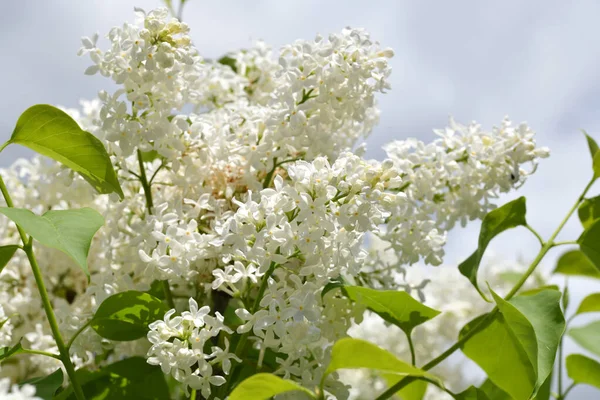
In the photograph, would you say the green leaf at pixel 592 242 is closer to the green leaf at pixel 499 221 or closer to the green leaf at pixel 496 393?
the green leaf at pixel 499 221

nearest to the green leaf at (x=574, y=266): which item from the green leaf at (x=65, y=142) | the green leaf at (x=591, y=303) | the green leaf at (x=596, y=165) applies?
the green leaf at (x=591, y=303)

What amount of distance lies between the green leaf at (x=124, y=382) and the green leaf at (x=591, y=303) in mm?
576

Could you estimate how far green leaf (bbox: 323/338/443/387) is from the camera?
Result: 49cm

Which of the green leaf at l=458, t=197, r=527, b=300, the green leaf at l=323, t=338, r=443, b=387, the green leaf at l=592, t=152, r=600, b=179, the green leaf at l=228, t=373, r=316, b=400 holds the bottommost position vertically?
the green leaf at l=228, t=373, r=316, b=400

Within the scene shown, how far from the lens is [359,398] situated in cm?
178

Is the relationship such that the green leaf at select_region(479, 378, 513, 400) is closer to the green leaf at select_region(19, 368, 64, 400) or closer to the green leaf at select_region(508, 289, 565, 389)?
the green leaf at select_region(508, 289, 565, 389)

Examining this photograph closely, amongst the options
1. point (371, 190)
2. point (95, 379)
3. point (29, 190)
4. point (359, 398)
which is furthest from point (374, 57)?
point (359, 398)

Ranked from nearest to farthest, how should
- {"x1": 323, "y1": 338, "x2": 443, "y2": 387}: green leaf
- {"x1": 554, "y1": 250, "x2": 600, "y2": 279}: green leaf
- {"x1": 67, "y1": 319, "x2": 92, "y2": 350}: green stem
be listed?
{"x1": 323, "y1": 338, "x2": 443, "y2": 387}: green leaf → {"x1": 67, "y1": 319, "x2": 92, "y2": 350}: green stem → {"x1": 554, "y1": 250, "x2": 600, "y2": 279}: green leaf

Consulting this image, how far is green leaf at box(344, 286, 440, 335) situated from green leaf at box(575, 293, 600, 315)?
0.35m

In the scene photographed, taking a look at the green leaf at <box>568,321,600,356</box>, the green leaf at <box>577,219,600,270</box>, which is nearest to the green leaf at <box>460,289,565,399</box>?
the green leaf at <box>577,219,600,270</box>

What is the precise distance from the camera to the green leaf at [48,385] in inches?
25.2

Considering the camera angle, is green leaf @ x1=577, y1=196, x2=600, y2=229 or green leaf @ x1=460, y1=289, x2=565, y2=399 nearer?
green leaf @ x1=460, y1=289, x2=565, y2=399

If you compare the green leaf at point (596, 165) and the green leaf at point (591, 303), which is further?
the green leaf at point (591, 303)

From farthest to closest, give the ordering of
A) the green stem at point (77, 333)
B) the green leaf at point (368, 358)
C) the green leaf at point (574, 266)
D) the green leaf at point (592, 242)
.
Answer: the green leaf at point (574, 266)
the green leaf at point (592, 242)
the green stem at point (77, 333)
the green leaf at point (368, 358)
